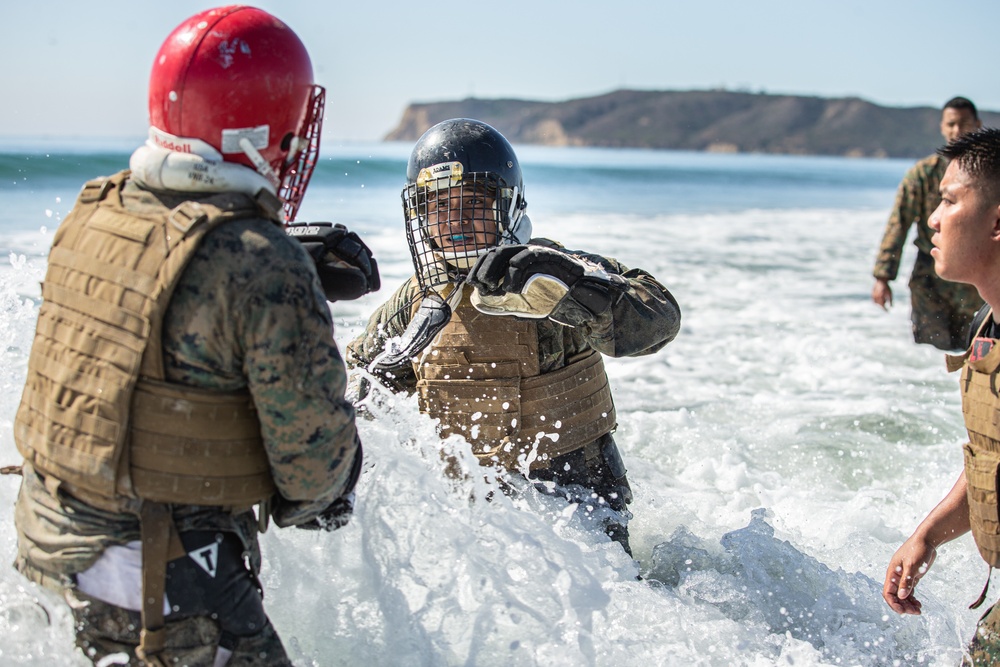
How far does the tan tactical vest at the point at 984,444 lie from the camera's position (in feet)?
9.05

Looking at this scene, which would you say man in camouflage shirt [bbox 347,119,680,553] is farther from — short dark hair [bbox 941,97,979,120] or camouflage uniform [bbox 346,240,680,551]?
short dark hair [bbox 941,97,979,120]

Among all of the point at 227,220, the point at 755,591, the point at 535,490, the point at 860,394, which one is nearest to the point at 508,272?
the point at 535,490

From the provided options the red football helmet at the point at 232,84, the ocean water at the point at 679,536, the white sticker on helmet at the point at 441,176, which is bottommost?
the ocean water at the point at 679,536

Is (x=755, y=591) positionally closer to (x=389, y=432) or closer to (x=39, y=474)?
(x=389, y=432)

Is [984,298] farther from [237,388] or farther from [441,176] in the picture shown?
[237,388]

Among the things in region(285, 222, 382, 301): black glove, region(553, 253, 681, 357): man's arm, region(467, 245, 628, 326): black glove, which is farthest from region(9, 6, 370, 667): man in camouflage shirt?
region(553, 253, 681, 357): man's arm

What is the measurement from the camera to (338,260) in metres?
2.96

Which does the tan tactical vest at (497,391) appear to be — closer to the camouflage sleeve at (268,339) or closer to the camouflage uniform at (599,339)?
the camouflage uniform at (599,339)

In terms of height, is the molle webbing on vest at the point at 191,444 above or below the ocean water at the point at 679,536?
above

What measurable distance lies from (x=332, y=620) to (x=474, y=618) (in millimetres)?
494

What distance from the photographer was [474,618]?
3.23 m

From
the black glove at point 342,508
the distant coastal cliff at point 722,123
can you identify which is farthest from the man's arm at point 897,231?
the distant coastal cliff at point 722,123

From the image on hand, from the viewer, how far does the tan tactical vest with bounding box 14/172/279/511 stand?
2.14 metres

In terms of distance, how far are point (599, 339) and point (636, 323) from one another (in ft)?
0.50
